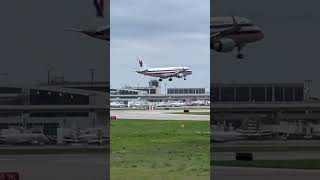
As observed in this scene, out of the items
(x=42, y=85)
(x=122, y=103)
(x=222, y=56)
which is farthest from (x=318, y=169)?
(x=122, y=103)

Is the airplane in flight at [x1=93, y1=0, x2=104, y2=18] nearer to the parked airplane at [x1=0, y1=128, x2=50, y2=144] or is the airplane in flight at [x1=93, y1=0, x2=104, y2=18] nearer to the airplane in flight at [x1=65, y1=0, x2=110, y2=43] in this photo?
the airplane in flight at [x1=65, y1=0, x2=110, y2=43]

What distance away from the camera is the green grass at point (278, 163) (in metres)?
14.7

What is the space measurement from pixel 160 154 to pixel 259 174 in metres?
6.43

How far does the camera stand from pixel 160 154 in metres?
19.3

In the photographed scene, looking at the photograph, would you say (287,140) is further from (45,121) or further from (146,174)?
(45,121)

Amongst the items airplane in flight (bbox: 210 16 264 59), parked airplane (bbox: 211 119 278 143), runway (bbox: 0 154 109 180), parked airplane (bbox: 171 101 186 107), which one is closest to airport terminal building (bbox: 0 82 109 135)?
runway (bbox: 0 154 109 180)

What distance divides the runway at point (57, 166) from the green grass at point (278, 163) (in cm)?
282

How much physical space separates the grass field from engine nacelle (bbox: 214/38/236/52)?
2.99 meters

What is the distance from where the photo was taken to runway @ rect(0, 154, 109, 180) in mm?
12945

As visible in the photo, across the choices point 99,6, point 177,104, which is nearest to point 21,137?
point 99,6

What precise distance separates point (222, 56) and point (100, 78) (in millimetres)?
2667

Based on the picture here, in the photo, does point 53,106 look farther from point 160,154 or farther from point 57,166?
point 160,154

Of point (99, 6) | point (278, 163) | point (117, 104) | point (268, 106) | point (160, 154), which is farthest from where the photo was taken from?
point (117, 104)

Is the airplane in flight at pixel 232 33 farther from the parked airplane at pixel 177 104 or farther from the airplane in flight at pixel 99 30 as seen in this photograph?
the parked airplane at pixel 177 104
